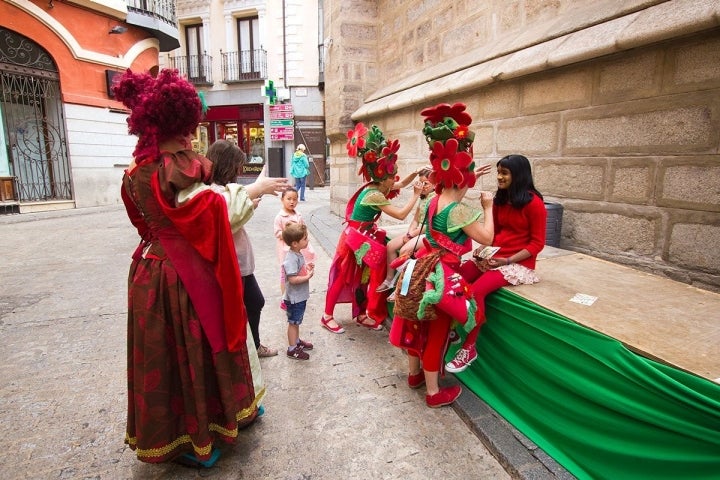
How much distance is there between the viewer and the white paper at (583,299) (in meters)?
2.16

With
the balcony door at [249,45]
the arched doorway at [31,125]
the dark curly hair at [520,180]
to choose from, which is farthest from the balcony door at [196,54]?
the dark curly hair at [520,180]

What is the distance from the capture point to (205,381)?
198cm

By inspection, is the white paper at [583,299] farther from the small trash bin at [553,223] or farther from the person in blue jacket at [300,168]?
the person in blue jacket at [300,168]

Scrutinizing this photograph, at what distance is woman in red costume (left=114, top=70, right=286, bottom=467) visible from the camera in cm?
183

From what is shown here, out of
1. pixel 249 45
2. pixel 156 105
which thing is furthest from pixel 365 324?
pixel 249 45

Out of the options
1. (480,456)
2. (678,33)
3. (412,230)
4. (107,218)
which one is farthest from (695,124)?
(107,218)

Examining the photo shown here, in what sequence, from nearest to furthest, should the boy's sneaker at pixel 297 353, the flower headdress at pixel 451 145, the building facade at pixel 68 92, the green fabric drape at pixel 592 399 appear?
the green fabric drape at pixel 592 399 → the flower headdress at pixel 451 145 → the boy's sneaker at pixel 297 353 → the building facade at pixel 68 92

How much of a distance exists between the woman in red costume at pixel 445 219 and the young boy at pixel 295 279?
0.81 metres

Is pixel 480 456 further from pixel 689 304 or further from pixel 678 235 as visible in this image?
pixel 678 235

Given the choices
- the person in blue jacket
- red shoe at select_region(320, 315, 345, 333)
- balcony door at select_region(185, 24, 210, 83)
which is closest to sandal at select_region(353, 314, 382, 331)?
red shoe at select_region(320, 315, 345, 333)

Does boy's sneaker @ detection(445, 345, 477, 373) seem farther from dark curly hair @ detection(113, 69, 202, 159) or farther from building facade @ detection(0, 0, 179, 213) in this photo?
building facade @ detection(0, 0, 179, 213)

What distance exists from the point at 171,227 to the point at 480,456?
187 centimetres

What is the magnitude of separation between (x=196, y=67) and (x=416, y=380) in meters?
22.1

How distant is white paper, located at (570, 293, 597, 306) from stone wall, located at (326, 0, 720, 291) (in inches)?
43.4
